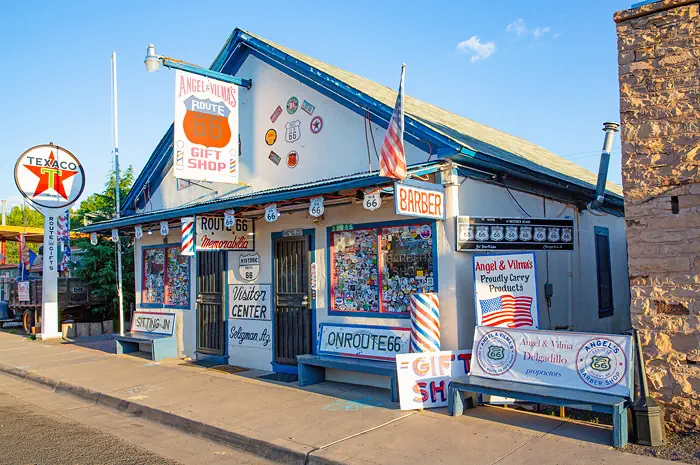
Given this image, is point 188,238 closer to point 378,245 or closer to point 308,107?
point 308,107

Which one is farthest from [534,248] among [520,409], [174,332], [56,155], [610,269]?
[56,155]

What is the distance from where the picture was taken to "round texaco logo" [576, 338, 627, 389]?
613cm

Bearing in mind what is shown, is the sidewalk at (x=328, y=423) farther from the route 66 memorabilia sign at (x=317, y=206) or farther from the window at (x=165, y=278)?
the route 66 memorabilia sign at (x=317, y=206)

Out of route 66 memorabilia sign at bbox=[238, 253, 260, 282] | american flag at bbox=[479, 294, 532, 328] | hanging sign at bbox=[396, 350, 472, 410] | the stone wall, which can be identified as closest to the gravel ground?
hanging sign at bbox=[396, 350, 472, 410]

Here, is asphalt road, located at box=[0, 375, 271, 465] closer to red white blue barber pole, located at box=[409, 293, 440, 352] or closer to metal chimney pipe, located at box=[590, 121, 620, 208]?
red white blue barber pole, located at box=[409, 293, 440, 352]

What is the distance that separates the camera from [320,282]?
9.93 meters

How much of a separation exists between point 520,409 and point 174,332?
794 centimetres

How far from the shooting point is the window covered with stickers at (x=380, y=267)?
28.4ft

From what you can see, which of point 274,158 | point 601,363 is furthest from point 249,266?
point 601,363

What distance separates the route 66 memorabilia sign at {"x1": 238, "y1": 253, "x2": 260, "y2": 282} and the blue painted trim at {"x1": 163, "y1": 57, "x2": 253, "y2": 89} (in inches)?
132

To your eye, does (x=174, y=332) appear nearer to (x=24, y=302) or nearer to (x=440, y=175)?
(x=440, y=175)

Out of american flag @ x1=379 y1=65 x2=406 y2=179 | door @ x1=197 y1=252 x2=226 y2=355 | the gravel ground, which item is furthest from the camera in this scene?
door @ x1=197 y1=252 x2=226 y2=355

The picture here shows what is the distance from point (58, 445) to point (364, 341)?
4.29 meters

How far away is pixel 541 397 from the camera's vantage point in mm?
6293
